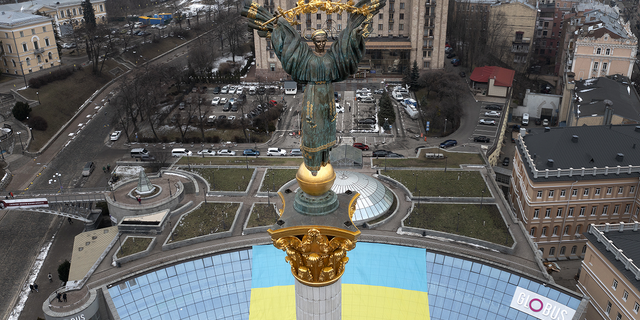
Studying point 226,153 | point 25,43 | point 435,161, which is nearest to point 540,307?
point 435,161

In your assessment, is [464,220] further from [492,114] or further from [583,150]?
[492,114]

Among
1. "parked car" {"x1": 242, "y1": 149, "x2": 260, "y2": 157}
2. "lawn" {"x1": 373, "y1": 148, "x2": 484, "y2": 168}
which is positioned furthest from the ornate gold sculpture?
"parked car" {"x1": 242, "y1": 149, "x2": 260, "y2": 157}

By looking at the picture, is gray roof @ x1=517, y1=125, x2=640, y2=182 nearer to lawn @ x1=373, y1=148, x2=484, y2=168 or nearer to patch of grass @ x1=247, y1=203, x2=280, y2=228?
lawn @ x1=373, y1=148, x2=484, y2=168

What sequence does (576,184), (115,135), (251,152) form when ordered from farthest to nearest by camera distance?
1. (115,135)
2. (251,152)
3. (576,184)

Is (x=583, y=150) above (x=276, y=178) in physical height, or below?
above

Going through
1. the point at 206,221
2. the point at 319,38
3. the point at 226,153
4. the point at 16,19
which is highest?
the point at 319,38

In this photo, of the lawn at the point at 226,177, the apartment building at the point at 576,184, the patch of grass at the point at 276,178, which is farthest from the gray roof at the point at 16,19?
the apartment building at the point at 576,184

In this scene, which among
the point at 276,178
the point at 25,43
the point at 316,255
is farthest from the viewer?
the point at 25,43
